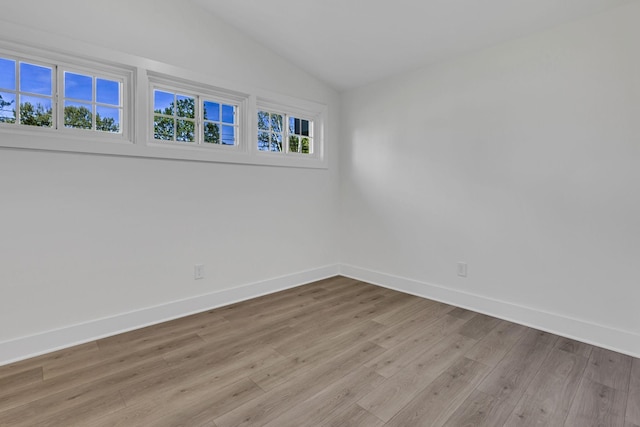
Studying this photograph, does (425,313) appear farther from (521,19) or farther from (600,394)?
(521,19)

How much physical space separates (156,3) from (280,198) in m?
2.03

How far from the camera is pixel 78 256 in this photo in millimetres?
2332

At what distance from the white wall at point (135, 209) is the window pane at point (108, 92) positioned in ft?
0.85

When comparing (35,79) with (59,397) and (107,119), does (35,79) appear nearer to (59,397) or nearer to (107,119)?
(107,119)

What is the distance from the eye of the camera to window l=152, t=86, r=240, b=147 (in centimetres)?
279

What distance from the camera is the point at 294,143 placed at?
12.6 feet

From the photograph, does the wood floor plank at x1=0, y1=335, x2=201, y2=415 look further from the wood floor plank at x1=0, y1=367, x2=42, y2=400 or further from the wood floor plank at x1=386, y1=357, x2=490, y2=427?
the wood floor plank at x1=386, y1=357, x2=490, y2=427

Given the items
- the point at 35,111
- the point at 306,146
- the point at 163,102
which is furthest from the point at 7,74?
the point at 306,146

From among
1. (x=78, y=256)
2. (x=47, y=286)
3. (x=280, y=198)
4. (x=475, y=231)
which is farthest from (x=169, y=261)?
(x=475, y=231)

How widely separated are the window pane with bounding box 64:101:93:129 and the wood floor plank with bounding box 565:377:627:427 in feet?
11.6

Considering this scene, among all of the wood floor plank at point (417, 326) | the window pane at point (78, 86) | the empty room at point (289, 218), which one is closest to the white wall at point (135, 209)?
the empty room at point (289, 218)

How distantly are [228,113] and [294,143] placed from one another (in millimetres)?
892

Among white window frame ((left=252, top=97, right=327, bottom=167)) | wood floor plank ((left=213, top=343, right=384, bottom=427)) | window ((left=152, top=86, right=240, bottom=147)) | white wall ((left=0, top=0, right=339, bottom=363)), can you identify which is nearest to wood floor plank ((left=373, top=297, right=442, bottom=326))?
wood floor plank ((left=213, top=343, right=384, bottom=427))

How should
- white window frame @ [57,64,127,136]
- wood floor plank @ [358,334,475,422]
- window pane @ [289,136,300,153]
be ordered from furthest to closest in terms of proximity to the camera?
window pane @ [289,136,300,153]
white window frame @ [57,64,127,136]
wood floor plank @ [358,334,475,422]
